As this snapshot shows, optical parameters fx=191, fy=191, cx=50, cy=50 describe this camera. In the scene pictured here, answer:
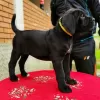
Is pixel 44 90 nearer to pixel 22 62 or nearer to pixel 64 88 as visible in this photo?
pixel 64 88

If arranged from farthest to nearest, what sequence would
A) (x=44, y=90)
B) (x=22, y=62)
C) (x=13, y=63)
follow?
(x=22, y=62)
(x=13, y=63)
(x=44, y=90)

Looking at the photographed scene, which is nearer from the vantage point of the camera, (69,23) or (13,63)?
(69,23)

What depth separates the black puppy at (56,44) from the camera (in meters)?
0.90

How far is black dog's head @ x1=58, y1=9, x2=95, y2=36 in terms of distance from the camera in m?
0.89

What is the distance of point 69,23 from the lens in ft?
2.90

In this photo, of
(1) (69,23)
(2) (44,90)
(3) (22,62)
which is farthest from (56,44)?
(3) (22,62)

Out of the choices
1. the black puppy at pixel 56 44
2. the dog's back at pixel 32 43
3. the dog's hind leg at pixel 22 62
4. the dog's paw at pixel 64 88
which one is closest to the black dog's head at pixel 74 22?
the black puppy at pixel 56 44

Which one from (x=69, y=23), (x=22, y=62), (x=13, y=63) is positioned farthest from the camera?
(x=22, y=62)

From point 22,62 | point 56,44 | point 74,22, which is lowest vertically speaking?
point 22,62

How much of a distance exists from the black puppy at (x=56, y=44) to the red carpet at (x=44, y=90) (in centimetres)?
5

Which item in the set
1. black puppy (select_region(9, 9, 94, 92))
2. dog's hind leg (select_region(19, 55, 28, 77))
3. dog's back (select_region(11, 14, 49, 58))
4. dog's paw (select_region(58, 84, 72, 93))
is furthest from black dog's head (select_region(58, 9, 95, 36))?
dog's hind leg (select_region(19, 55, 28, 77))

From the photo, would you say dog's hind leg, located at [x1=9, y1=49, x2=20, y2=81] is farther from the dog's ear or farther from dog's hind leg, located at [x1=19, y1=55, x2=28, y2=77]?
the dog's ear

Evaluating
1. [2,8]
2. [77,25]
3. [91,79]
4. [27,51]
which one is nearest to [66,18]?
[77,25]

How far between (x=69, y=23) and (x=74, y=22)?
3 centimetres
